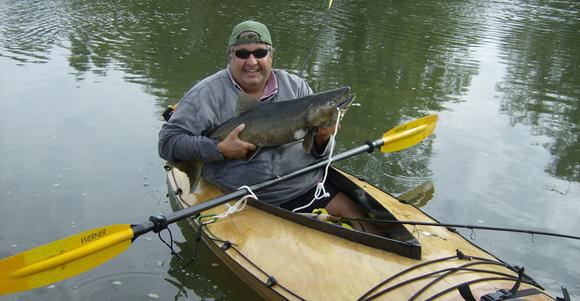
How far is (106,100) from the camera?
9.41 metres

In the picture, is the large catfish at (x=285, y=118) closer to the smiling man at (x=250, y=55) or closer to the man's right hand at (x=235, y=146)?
the man's right hand at (x=235, y=146)

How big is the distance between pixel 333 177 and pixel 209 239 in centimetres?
131

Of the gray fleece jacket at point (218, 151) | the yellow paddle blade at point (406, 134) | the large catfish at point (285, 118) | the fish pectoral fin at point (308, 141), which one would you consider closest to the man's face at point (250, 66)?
the gray fleece jacket at point (218, 151)

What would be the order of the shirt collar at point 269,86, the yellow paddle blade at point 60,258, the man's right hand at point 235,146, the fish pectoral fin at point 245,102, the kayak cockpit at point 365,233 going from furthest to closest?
the shirt collar at point 269,86, the fish pectoral fin at point 245,102, the man's right hand at point 235,146, the kayak cockpit at point 365,233, the yellow paddle blade at point 60,258

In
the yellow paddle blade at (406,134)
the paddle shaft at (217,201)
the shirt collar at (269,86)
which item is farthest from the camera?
the yellow paddle blade at (406,134)

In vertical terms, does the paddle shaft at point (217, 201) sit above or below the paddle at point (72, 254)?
above

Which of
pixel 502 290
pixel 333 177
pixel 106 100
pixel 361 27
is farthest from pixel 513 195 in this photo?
pixel 361 27

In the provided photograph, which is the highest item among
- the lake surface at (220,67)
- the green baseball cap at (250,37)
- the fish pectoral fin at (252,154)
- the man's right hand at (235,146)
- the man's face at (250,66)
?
the green baseball cap at (250,37)

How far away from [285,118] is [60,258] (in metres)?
1.88

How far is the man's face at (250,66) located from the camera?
14.4 ft

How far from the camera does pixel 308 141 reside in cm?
439

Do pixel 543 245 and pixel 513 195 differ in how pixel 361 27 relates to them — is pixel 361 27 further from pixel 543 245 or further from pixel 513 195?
A: pixel 543 245

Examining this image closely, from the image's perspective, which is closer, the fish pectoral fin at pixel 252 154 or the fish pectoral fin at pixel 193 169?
the fish pectoral fin at pixel 252 154

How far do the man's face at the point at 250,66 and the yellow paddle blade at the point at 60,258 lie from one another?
1.54 metres
